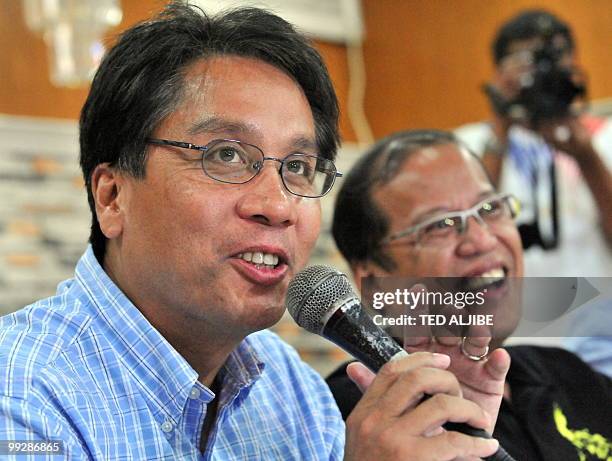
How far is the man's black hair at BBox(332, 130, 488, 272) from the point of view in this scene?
1.71 metres

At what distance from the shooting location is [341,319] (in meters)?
0.97

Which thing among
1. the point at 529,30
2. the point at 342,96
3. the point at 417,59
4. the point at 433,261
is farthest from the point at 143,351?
the point at 417,59

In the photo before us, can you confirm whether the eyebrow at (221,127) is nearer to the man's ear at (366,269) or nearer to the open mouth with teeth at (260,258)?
the open mouth with teeth at (260,258)

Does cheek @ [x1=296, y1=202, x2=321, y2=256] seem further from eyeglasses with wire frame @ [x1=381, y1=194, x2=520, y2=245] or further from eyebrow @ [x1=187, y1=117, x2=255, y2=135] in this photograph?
eyeglasses with wire frame @ [x1=381, y1=194, x2=520, y2=245]

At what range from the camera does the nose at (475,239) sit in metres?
1.54

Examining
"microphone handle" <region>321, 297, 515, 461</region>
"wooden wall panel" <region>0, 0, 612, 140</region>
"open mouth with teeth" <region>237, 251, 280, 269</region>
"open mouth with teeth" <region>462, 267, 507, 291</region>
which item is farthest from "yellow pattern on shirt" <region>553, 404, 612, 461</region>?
"wooden wall panel" <region>0, 0, 612, 140</region>

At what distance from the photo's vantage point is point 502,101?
274 centimetres

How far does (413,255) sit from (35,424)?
82cm

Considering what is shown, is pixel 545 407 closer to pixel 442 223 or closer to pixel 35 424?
pixel 442 223

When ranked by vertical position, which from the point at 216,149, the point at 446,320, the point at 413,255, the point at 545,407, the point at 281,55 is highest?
the point at 281,55

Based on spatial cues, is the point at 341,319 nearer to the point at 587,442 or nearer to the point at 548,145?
the point at 587,442

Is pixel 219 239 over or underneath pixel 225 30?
underneath

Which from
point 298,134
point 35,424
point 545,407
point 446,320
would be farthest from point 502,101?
point 35,424

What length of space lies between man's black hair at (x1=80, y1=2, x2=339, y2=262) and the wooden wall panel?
2377 millimetres
